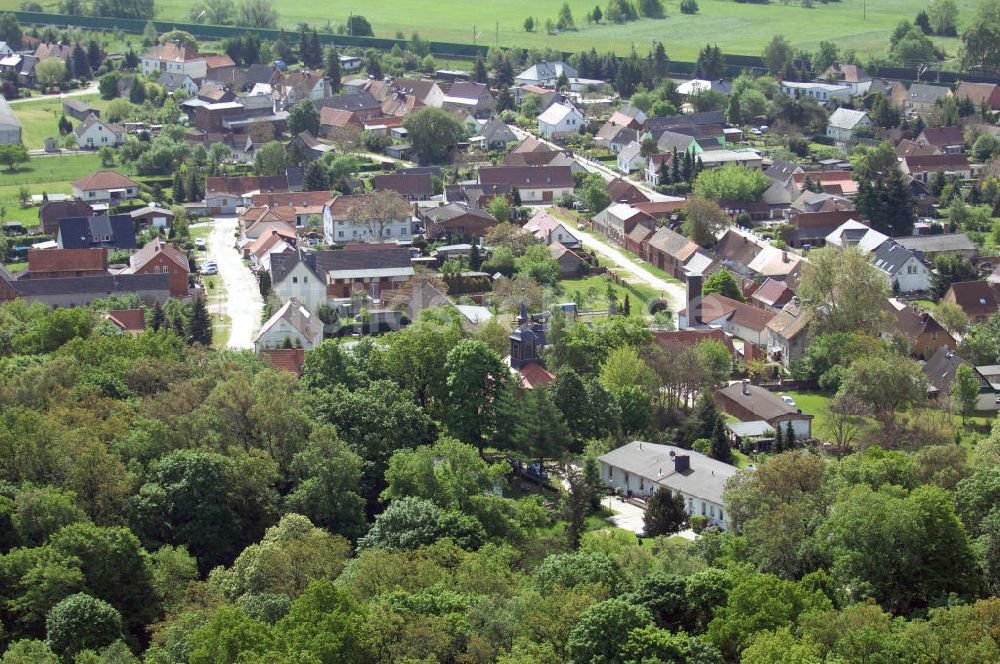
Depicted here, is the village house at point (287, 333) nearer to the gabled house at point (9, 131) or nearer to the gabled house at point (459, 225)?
the gabled house at point (459, 225)

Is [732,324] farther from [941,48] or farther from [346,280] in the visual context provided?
[941,48]

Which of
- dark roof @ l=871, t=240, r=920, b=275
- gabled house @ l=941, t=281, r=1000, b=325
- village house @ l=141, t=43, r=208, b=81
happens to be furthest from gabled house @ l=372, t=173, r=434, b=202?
village house @ l=141, t=43, r=208, b=81

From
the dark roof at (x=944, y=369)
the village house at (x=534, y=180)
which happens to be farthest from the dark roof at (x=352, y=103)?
the dark roof at (x=944, y=369)

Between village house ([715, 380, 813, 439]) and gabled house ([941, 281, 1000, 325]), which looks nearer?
village house ([715, 380, 813, 439])

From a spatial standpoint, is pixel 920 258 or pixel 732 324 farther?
pixel 920 258

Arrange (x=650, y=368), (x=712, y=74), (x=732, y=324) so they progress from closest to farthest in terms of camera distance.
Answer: (x=650, y=368) < (x=732, y=324) < (x=712, y=74)

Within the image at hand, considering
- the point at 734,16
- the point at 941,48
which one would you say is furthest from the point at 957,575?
the point at 734,16

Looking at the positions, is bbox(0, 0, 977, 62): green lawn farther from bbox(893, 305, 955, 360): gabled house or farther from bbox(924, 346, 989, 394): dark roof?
bbox(924, 346, 989, 394): dark roof
